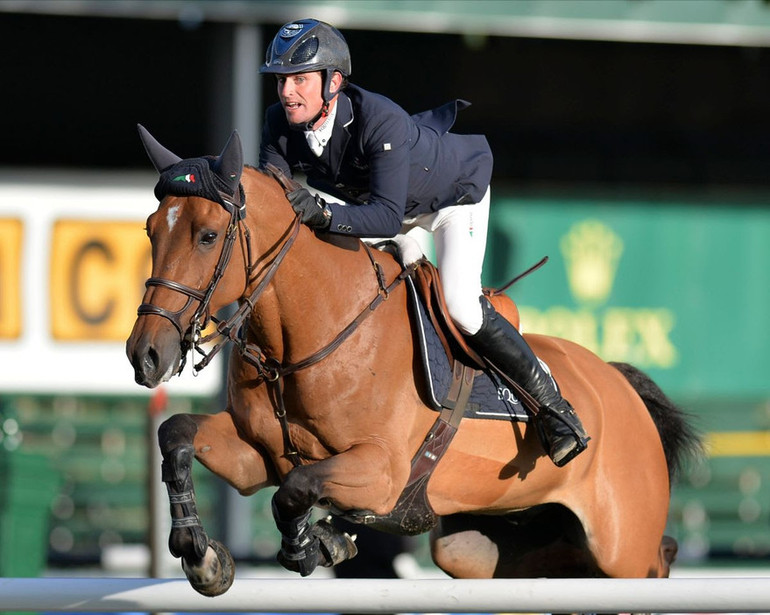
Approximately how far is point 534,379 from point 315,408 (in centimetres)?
86

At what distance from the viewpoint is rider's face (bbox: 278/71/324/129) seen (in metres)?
3.72

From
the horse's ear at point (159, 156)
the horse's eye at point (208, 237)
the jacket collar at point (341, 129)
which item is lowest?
the horse's eye at point (208, 237)

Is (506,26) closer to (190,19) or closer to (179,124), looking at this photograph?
(190,19)

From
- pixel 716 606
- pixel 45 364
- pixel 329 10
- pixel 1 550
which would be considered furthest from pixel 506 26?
pixel 716 606

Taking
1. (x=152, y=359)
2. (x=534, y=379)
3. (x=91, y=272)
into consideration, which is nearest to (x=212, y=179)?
(x=152, y=359)

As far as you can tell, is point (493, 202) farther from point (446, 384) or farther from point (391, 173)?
point (391, 173)

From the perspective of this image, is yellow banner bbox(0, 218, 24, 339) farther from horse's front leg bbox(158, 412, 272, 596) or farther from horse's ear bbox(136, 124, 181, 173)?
horse's ear bbox(136, 124, 181, 173)

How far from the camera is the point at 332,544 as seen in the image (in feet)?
12.9

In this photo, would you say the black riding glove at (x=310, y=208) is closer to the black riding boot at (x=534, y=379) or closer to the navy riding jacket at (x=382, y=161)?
the navy riding jacket at (x=382, y=161)

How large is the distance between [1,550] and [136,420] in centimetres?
318

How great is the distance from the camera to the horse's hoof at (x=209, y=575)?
11.4 ft

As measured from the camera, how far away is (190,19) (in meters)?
8.27

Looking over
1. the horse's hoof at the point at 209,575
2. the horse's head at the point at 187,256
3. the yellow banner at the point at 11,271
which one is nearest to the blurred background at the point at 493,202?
the yellow banner at the point at 11,271

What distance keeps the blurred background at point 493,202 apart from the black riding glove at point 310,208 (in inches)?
A: 155
